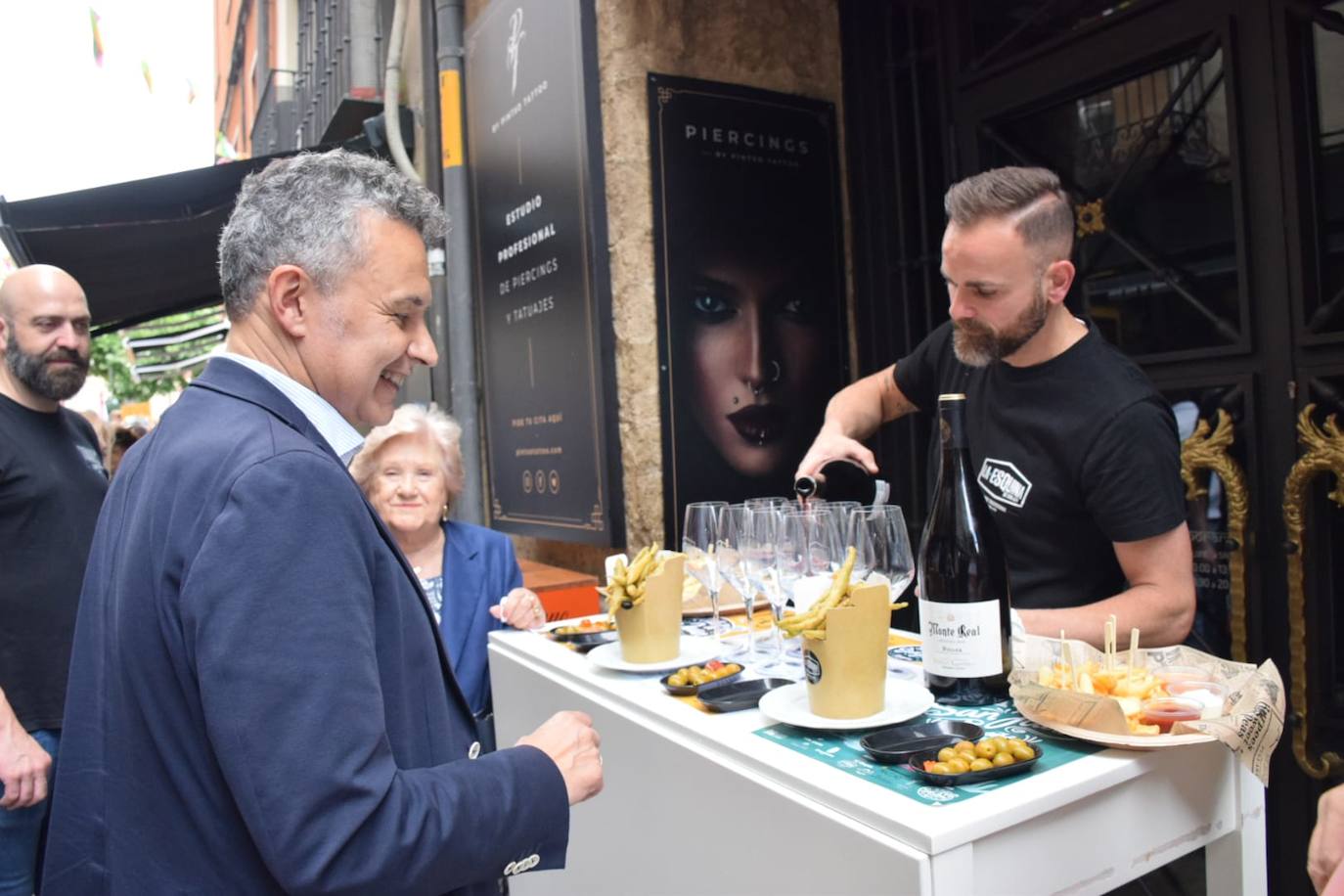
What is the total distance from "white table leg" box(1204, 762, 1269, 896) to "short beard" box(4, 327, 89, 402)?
10.3 ft

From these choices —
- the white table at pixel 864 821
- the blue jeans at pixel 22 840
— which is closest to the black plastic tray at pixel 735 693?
the white table at pixel 864 821

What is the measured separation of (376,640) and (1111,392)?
58.5 inches

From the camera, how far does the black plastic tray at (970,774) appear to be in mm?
1064

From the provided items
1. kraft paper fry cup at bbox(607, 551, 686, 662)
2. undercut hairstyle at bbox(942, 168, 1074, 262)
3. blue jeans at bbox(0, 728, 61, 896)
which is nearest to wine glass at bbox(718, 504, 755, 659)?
kraft paper fry cup at bbox(607, 551, 686, 662)

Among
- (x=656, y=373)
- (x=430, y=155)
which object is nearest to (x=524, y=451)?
(x=656, y=373)

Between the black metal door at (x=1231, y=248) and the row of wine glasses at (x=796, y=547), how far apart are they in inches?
47.9

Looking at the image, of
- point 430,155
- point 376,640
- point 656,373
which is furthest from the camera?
point 430,155

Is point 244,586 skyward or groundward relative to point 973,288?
groundward

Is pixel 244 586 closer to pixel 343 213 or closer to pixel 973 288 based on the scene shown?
pixel 343 213

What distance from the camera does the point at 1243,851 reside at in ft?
4.13

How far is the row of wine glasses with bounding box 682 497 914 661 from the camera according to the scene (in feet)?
4.64

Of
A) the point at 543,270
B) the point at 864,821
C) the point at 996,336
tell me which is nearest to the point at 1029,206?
the point at 996,336

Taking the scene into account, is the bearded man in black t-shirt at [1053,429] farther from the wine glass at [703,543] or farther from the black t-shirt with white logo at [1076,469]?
the wine glass at [703,543]

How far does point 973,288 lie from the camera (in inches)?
79.0
